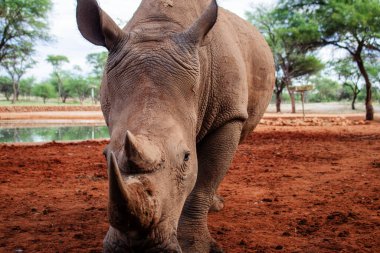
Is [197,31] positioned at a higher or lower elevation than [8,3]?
lower

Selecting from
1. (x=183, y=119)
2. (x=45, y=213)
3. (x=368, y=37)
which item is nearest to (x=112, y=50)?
(x=183, y=119)

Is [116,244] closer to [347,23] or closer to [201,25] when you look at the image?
[201,25]

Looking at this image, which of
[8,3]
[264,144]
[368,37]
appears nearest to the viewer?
[264,144]

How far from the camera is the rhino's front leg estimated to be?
2.97m

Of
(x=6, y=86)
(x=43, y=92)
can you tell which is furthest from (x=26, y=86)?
(x=6, y=86)

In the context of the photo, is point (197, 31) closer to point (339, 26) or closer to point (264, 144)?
point (264, 144)

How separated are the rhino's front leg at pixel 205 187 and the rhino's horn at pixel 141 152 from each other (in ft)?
4.34

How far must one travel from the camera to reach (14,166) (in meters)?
7.06

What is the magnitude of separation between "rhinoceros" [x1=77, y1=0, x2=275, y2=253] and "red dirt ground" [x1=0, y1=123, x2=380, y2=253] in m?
A: 0.83

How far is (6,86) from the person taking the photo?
6700 centimetres

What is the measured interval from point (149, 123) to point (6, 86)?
72188 millimetres

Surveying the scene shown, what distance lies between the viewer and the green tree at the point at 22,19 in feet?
82.3

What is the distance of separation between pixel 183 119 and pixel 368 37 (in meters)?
18.2

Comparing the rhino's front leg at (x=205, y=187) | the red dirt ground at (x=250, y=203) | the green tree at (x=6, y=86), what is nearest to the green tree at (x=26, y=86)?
the green tree at (x=6, y=86)
